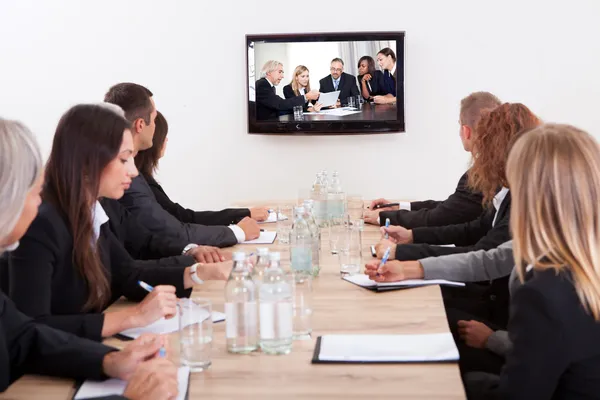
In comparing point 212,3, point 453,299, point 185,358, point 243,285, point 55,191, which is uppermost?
point 212,3

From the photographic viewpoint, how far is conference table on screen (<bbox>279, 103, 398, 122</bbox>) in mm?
6098

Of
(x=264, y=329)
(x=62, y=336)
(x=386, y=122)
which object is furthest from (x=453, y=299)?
(x=386, y=122)

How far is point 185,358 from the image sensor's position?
1.99 m

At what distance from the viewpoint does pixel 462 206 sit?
13.4ft

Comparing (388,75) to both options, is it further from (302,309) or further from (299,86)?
(302,309)

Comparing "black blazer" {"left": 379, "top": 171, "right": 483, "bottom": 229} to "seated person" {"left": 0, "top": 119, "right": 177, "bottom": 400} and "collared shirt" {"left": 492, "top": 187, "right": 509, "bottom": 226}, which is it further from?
"seated person" {"left": 0, "top": 119, "right": 177, "bottom": 400}

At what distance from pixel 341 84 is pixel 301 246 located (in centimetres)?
334

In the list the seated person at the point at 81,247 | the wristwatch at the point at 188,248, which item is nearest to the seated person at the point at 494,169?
the wristwatch at the point at 188,248

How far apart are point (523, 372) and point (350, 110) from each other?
452 centimetres

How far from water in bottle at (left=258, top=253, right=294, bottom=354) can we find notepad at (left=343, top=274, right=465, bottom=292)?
2.39ft

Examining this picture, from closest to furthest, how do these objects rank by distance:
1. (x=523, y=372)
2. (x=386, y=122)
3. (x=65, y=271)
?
(x=523, y=372) → (x=65, y=271) → (x=386, y=122)

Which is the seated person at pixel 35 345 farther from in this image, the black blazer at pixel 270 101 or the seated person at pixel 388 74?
the seated person at pixel 388 74

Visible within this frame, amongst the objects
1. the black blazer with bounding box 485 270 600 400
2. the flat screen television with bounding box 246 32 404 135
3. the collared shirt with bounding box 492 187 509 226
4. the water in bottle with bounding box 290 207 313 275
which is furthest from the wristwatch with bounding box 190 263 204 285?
the flat screen television with bounding box 246 32 404 135

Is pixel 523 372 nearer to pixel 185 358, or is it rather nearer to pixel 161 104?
pixel 185 358
